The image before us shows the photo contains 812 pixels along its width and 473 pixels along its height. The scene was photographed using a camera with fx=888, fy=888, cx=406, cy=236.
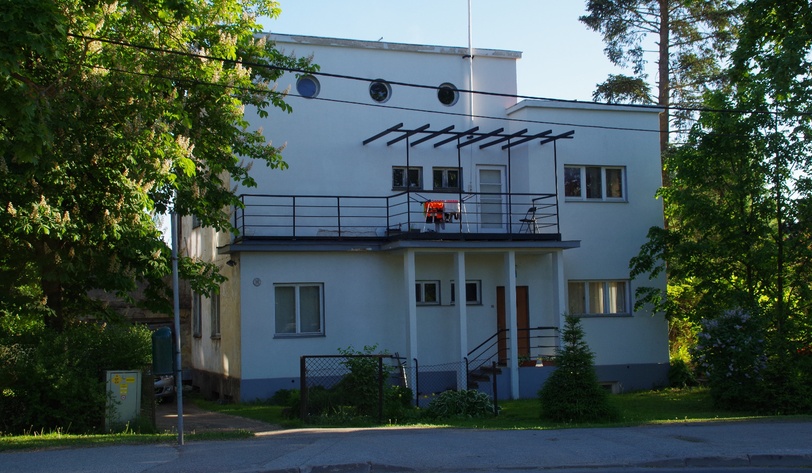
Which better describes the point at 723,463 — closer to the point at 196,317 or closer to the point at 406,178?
the point at 406,178

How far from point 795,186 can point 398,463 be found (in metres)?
13.7

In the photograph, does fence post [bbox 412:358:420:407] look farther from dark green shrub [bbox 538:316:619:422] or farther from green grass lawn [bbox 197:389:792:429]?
dark green shrub [bbox 538:316:619:422]

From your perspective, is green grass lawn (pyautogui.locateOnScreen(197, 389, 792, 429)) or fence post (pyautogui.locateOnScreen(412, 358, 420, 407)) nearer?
green grass lawn (pyautogui.locateOnScreen(197, 389, 792, 429))

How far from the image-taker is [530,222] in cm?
2323

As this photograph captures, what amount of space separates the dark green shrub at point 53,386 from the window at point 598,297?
13.2 m

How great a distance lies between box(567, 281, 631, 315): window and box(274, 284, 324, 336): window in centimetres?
696

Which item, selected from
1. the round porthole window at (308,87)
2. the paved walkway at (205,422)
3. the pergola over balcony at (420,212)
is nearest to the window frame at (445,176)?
the pergola over balcony at (420,212)

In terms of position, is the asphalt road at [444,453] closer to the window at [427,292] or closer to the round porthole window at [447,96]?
the window at [427,292]

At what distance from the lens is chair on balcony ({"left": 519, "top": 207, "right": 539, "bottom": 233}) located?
23234 mm

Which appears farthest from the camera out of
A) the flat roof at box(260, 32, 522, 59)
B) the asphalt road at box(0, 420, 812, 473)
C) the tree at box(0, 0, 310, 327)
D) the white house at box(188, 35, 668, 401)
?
the flat roof at box(260, 32, 522, 59)

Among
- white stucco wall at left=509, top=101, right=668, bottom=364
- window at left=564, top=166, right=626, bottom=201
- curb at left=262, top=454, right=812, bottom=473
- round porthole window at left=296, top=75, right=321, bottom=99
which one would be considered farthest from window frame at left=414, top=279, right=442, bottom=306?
curb at left=262, top=454, right=812, bottom=473

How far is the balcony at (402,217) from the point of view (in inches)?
853

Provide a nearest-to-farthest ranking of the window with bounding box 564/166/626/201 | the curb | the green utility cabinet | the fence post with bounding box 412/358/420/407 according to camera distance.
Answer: the curb < the green utility cabinet < the fence post with bounding box 412/358/420/407 < the window with bounding box 564/166/626/201

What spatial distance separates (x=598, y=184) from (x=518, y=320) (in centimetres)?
442
